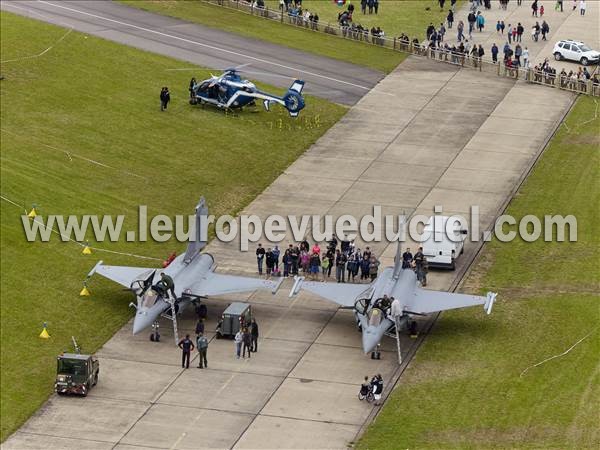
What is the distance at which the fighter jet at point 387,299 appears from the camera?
54906 millimetres

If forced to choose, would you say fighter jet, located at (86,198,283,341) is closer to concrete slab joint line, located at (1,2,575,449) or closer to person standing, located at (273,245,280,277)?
concrete slab joint line, located at (1,2,575,449)

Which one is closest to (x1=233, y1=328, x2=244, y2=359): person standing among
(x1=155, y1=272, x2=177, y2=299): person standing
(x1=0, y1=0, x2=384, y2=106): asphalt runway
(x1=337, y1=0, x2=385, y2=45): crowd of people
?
(x1=155, y1=272, x2=177, y2=299): person standing

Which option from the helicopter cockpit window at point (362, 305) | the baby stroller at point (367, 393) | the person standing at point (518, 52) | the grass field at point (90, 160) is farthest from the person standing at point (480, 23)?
the baby stroller at point (367, 393)

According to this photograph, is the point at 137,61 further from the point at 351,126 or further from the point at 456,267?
the point at 456,267

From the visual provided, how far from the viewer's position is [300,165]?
79812 mm

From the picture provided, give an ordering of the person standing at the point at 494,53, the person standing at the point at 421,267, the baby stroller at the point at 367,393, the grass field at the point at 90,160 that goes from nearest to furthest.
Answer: the baby stroller at the point at 367,393 → the grass field at the point at 90,160 → the person standing at the point at 421,267 → the person standing at the point at 494,53

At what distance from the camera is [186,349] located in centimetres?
5391

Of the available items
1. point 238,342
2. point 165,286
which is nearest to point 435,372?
point 238,342

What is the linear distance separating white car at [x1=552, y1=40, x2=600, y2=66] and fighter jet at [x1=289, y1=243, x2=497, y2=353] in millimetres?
46330

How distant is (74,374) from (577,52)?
5955 cm

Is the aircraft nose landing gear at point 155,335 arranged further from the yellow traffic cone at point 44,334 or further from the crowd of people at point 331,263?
the crowd of people at point 331,263

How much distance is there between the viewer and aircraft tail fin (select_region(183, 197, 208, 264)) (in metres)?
60.2

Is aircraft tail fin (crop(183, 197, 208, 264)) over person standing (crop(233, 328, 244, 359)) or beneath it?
over

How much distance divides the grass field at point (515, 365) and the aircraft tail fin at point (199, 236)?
1155cm
